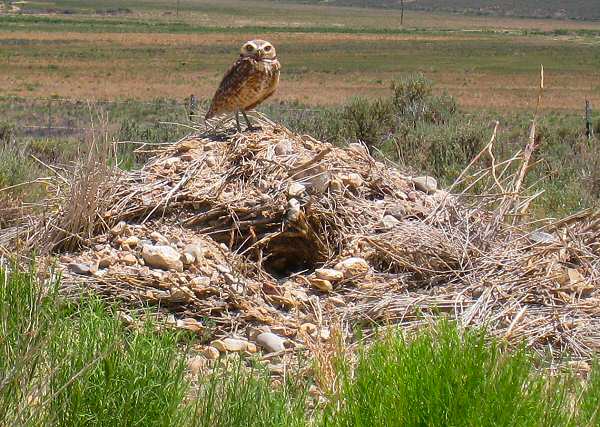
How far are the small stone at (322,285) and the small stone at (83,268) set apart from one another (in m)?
1.66

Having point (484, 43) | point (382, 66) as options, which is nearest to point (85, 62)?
point (382, 66)

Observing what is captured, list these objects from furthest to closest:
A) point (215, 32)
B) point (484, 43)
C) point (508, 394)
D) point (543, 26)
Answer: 1. point (543, 26)
2. point (215, 32)
3. point (484, 43)
4. point (508, 394)

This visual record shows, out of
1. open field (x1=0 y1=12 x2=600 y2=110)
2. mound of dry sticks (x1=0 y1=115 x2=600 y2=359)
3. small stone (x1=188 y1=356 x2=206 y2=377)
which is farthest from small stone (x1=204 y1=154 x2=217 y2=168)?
open field (x1=0 y1=12 x2=600 y2=110)

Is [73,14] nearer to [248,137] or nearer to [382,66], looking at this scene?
[382,66]

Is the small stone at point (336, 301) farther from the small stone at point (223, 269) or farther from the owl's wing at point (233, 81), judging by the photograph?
the owl's wing at point (233, 81)

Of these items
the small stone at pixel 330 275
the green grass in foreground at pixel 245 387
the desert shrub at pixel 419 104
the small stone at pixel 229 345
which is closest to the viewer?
the green grass in foreground at pixel 245 387

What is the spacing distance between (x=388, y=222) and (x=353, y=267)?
60 centimetres

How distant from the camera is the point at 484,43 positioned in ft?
306

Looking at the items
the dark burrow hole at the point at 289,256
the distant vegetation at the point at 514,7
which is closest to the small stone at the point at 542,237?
the dark burrow hole at the point at 289,256

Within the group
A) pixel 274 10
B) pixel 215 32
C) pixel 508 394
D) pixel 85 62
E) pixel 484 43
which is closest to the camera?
pixel 508 394

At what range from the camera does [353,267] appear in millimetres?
7609

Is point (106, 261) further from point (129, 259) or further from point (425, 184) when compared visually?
point (425, 184)

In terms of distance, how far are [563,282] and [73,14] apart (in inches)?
5108

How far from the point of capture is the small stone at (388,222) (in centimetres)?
798
